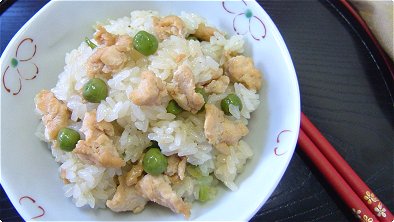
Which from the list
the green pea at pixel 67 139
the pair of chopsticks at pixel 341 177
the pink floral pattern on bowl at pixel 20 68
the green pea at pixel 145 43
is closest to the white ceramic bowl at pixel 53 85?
the pink floral pattern on bowl at pixel 20 68

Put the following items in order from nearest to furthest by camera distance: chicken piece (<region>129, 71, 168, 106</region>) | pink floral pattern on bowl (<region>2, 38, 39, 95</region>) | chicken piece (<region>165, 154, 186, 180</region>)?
chicken piece (<region>129, 71, 168, 106</region>), chicken piece (<region>165, 154, 186, 180</region>), pink floral pattern on bowl (<region>2, 38, 39, 95</region>)

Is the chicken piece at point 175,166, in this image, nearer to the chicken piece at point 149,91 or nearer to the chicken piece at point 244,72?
the chicken piece at point 149,91

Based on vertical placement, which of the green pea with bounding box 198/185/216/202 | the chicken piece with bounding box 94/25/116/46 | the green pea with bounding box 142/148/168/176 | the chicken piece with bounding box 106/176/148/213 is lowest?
the green pea with bounding box 198/185/216/202

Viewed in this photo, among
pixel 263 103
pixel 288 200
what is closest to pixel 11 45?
pixel 263 103

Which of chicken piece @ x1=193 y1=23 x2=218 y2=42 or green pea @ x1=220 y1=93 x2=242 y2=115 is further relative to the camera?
chicken piece @ x1=193 y1=23 x2=218 y2=42

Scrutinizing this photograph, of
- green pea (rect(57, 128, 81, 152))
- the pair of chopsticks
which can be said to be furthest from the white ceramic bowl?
the pair of chopsticks

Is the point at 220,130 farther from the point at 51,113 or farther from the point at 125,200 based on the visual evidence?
the point at 51,113

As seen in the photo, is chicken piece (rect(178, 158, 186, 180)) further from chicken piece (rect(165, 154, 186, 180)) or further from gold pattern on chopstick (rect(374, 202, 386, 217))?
gold pattern on chopstick (rect(374, 202, 386, 217))

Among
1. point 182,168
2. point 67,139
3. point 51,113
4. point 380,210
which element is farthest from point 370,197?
point 51,113
